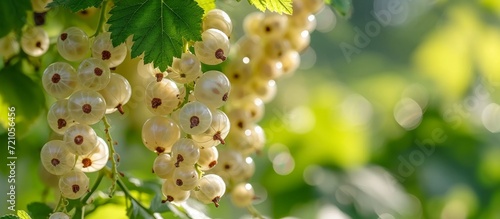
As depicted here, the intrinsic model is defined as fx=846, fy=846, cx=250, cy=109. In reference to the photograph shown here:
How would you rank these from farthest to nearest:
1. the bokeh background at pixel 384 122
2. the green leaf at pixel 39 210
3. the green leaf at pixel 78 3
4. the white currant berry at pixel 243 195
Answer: the bokeh background at pixel 384 122 → the white currant berry at pixel 243 195 → the green leaf at pixel 39 210 → the green leaf at pixel 78 3

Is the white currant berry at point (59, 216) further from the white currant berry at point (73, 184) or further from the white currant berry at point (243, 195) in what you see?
the white currant berry at point (243, 195)

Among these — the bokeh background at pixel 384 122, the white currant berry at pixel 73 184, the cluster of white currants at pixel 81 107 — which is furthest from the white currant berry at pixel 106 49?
the bokeh background at pixel 384 122

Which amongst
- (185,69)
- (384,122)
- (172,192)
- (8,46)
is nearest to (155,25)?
(185,69)

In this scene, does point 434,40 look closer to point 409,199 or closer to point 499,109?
point 499,109

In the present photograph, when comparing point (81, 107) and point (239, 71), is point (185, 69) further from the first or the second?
point (239, 71)

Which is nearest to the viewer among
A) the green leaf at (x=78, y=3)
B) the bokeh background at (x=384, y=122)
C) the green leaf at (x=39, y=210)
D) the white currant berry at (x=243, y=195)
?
the green leaf at (x=78, y=3)

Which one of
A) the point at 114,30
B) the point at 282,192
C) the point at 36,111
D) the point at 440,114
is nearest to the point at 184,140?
the point at 114,30

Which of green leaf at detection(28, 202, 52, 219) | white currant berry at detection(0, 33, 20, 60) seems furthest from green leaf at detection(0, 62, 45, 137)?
green leaf at detection(28, 202, 52, 219)
